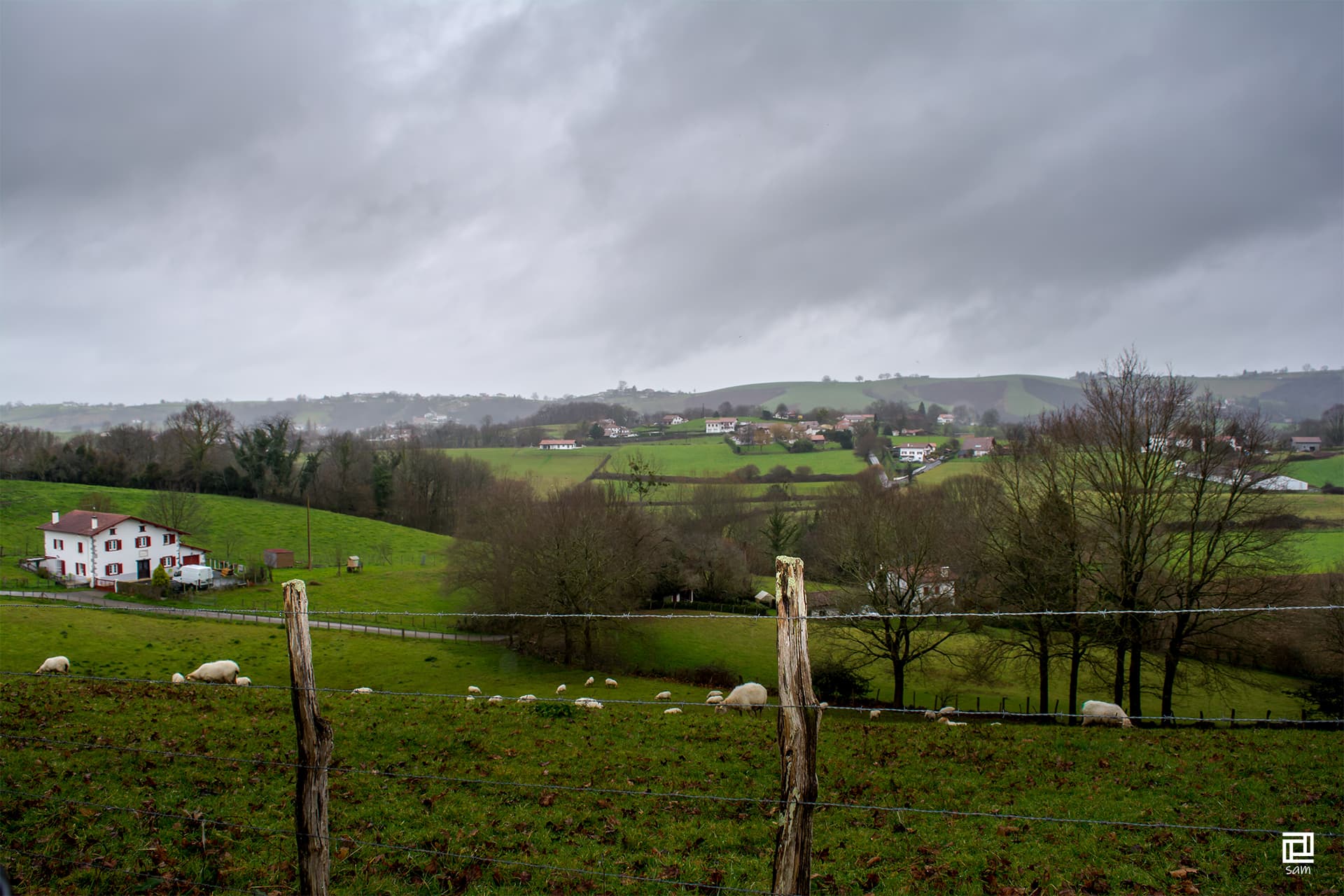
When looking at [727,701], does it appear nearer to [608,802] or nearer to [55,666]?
[608,802]

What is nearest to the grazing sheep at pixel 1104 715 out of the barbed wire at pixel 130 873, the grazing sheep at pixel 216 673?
the barbed wire at pixel 130 873

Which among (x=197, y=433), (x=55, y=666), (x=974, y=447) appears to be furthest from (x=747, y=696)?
(x=197, y=433)

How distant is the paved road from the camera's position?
3772cm

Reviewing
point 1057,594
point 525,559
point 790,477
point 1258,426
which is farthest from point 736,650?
point 790,477

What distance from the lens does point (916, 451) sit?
89062 millimetres

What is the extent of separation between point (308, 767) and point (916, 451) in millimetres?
90354

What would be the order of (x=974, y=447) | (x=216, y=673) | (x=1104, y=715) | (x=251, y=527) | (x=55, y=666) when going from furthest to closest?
(x=974, y=447)
(x=251, y=527)
(x=55, y=666)
(x=216, y=673)
(x=1104, y=715)

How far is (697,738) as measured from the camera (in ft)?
49.1

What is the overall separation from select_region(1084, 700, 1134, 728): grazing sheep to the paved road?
28.3m

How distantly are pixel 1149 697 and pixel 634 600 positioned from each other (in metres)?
24.3

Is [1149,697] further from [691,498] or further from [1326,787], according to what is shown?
[691,498]

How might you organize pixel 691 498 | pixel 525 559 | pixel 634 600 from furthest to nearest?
pixel 691 498, pixel 634 600, pixel 525 559

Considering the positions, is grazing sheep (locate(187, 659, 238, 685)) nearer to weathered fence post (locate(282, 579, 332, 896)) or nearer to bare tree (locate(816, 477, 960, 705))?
weathered fence post (locate(282, 579, 332, 896))

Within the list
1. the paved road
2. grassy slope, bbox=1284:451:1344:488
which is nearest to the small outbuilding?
the paved road
